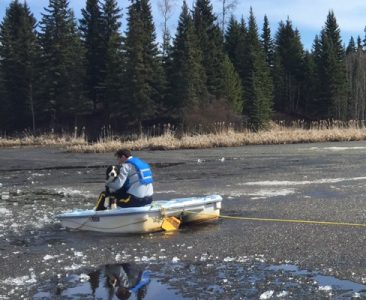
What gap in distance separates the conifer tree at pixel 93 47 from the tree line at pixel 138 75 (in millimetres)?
109

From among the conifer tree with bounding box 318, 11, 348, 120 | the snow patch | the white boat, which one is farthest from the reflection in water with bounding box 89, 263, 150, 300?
the conifer tree with bounding box 318, 11, 348, 120

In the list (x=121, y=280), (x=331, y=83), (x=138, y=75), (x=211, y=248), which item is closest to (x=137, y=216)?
(x=211, y=248)

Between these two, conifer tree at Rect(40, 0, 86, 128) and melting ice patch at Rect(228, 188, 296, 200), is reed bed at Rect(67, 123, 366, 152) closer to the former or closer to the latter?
melting ice patch at Rect(228, 188, 296, 200)

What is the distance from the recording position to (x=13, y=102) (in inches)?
2311

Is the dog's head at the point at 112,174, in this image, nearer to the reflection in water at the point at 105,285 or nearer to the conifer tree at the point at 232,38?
the reflection in water at the point at 105,285

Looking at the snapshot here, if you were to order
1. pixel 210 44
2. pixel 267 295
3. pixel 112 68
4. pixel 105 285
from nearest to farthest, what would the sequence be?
pixel 267 295 < pixel 105 285 < pixel 112 68 < pixel 210 44

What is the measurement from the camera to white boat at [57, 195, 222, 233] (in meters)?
8.82

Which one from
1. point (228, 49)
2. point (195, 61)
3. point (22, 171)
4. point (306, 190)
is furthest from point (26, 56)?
point (306, 190)

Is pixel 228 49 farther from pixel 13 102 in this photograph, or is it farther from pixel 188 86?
pixel 13 102

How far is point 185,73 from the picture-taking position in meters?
50.4

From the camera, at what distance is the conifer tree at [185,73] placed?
1966 inches

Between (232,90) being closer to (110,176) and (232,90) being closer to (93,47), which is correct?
(93,47)

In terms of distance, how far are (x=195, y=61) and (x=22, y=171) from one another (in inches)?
1267

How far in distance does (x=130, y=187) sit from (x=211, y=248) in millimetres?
2190
